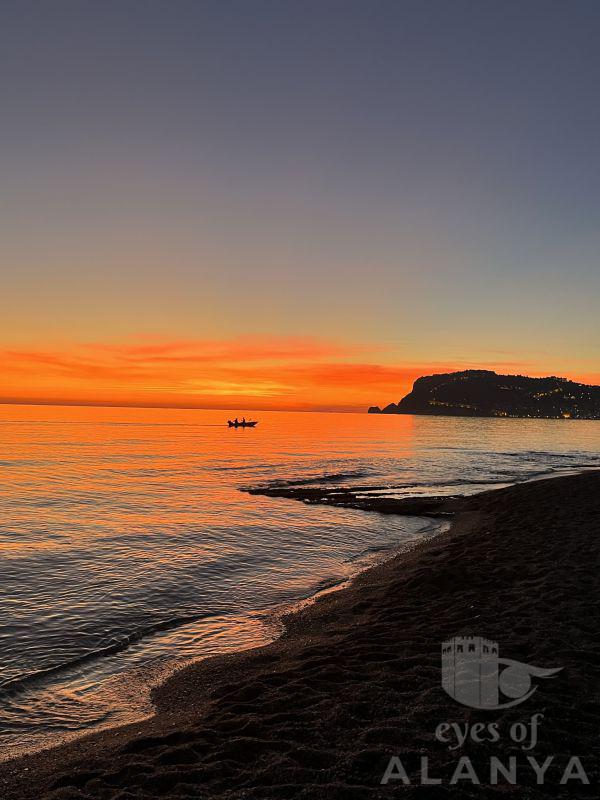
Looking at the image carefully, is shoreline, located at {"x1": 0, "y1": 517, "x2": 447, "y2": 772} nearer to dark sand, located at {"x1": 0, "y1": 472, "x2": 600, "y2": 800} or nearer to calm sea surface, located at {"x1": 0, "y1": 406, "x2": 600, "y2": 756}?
calm sea surface, located at {"x1": 0, "y1": 406, "x2": 600, "y2": 756}

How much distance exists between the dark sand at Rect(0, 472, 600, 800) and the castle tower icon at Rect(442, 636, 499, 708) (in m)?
0.21

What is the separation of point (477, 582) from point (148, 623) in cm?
849

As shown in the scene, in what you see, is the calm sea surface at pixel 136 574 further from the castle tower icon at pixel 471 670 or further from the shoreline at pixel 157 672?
the castle tower icon at pixel 471 670

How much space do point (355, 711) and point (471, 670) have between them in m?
2.09

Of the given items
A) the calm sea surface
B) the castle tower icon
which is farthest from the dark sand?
the calm sea surface

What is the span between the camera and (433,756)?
5242 mm

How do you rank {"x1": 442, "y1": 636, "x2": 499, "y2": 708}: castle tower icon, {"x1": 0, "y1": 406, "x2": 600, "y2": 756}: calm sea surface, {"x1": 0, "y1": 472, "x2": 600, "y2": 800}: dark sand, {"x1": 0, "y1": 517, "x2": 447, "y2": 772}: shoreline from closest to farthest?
{"x1": 0, "y1": 472, "x2": 600, "y2": 800}: dark sand → {"x1": 442, "y1": 636, "x2": 499, "y2": 708}: castle tower icon → {"x1": 0, "y1": 517, "x2": 447, "y2": 772}: shoreline → {"x1": 0, "y1": 406, "x2": 600, "y2": 756}: calm sea surface

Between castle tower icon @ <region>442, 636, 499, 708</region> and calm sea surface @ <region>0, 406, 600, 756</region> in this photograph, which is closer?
castle tower icon @ <region>442, 636, 499, 708</region>

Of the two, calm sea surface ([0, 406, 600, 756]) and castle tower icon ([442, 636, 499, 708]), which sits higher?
castle tower icon ([442, 636, 499, 708])

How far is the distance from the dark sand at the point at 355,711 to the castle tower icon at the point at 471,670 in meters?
0.21

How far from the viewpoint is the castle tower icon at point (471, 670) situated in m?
6.48

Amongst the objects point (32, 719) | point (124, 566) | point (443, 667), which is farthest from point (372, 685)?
point (124, 566)

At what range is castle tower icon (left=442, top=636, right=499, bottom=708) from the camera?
648 centimetres

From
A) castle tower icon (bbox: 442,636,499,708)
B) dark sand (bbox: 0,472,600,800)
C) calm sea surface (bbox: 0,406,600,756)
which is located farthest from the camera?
calm sea surface (bbox: 0,406,600,756)
